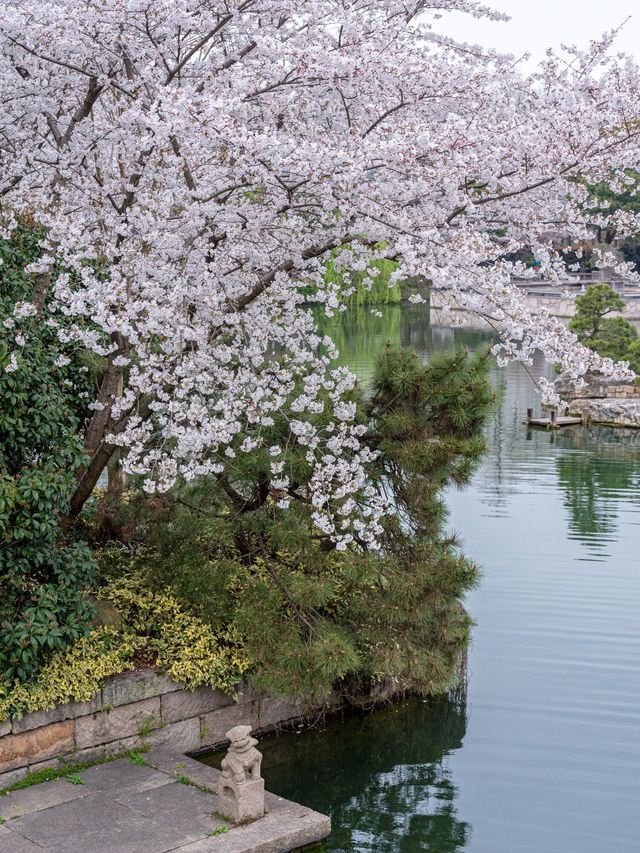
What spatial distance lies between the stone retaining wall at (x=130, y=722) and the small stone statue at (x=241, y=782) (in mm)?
1189

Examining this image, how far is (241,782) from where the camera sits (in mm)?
6039

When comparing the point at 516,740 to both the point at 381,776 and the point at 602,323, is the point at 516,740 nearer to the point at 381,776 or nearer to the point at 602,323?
the point at 381,776

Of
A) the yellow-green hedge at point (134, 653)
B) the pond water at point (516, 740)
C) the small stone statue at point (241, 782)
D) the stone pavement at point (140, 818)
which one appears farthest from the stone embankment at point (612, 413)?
the small stone statue at point (241, 782)

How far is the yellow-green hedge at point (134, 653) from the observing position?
6.61 meters

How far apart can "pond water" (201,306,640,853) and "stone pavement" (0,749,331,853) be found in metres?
0.55

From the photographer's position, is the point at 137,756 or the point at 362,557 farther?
the point at 362,557

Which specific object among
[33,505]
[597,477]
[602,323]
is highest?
[602,323]

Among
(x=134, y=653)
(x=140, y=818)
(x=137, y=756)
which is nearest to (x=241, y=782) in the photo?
(x=140, y=818)

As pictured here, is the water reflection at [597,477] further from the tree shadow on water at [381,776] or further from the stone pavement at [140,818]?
the stone pavement at [140,818]

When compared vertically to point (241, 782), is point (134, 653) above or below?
above

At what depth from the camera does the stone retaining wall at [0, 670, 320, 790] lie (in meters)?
6.59

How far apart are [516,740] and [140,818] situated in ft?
11.2

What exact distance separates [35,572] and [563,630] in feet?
19.7

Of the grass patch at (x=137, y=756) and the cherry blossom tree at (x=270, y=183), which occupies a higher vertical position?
the cherry blossom tree at (x=270, y=183)
